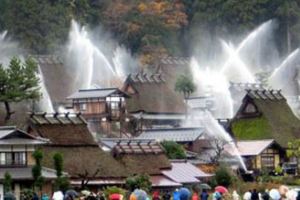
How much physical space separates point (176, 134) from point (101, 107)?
29.3 feet

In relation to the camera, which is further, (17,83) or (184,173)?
(17,83)

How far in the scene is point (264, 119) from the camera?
3374 inches

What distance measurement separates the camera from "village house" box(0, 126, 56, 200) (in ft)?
208

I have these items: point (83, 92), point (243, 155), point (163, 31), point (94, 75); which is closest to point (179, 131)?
point (243, 155)

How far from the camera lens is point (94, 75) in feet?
355

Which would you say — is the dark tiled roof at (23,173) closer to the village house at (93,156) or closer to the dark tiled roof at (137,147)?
the village house at (93,156)

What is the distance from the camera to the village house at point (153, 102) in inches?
3755

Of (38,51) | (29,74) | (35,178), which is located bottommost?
(35,178)

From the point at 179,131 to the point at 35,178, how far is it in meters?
20.9

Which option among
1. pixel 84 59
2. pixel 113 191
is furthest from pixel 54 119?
pixel 84 59

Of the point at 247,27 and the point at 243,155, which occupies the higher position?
the point at 247,27

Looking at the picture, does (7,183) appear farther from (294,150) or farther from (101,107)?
(101,107)

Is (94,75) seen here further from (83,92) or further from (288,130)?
(288,130)

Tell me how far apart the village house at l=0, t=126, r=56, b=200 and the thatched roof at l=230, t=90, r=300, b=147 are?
73.5 feet
